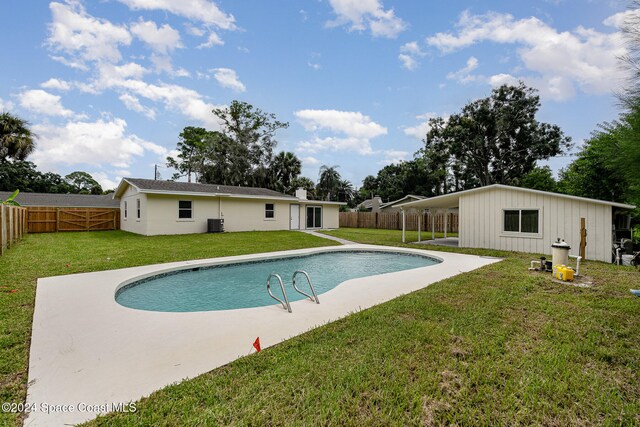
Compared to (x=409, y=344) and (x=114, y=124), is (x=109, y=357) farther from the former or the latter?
(x=114, y=124)

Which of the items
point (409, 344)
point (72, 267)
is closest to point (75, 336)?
point (409, 344)

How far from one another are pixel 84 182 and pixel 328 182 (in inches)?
1701

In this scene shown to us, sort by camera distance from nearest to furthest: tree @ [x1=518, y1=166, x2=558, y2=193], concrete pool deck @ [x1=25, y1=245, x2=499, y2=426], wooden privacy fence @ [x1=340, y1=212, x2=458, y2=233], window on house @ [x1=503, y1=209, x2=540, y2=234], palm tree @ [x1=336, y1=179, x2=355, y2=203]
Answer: concrete pool deck @ [x1=25, y1=245, x2=499, y2=426] < window on house @ [x1=503, y1=209, x2=540, y2=234] < wooden privacy fence @ [x1=340, y1=212, x2=458, y2=233] < tree @ [x1=518, y1=166, x2=558, y2=193] < palm tree @ [x1=336, y1=179, x2=355, y2=203]

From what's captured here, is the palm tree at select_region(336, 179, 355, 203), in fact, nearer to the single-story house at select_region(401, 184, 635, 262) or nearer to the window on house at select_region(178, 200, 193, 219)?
the window on house at select_region(178, 200, 193, 219)

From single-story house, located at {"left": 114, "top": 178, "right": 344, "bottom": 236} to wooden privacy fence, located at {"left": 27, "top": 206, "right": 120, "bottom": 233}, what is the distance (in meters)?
0.86

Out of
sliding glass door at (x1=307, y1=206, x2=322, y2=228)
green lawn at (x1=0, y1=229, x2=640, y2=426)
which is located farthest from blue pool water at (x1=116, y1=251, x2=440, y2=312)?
sliding glass door at (x1=307, y1=206, x2=322, y2=228)

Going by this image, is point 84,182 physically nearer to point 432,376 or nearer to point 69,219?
point 69,219

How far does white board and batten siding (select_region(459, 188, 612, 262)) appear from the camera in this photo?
938 cm

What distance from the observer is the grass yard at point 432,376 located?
2.17m

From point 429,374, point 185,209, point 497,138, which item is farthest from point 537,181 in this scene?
point 429,374

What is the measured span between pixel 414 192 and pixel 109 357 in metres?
37.5

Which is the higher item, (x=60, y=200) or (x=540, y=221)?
(x=60, y=200)

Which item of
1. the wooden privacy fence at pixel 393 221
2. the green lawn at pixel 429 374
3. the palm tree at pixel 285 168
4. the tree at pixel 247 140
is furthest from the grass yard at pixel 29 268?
the palm tree at pixel 285 168

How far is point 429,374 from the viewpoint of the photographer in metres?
2.68
